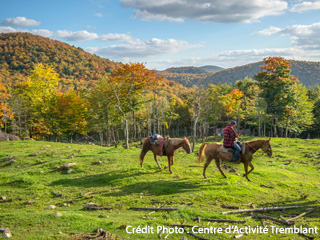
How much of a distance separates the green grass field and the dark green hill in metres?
98.8

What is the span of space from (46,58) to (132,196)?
13481 centimetres

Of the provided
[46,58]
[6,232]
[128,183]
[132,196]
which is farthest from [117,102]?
[46,58]

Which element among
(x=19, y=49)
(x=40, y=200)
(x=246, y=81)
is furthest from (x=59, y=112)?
(x=19, y=49)

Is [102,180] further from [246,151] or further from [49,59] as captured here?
[49,59]

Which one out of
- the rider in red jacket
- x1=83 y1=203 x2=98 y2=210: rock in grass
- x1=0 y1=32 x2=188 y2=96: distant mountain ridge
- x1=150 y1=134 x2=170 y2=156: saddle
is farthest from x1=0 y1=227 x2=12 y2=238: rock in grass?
x1=0 y1=32 x2=188 y2=96: distant mountain ridge

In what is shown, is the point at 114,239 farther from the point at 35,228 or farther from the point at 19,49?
the point at 19,49

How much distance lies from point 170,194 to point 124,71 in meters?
25.8

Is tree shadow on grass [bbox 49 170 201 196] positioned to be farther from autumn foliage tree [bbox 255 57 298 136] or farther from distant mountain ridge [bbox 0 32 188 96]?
distant mountain ridge [bbox 0 32 188 96]

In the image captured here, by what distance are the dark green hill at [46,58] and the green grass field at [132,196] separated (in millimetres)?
98781

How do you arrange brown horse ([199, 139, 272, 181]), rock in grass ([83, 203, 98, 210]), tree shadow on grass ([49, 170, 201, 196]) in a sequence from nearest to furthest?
rock in grass ([83, 203, 98, 210]) < tree shadow on grass ([49, 170, 201, 196]) < brown horse ([199, 139, 272, 181])

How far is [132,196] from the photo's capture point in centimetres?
1164

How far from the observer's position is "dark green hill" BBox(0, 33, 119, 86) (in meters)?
114

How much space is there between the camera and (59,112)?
39562mm

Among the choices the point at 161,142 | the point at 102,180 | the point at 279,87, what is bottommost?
the point at 102,180
